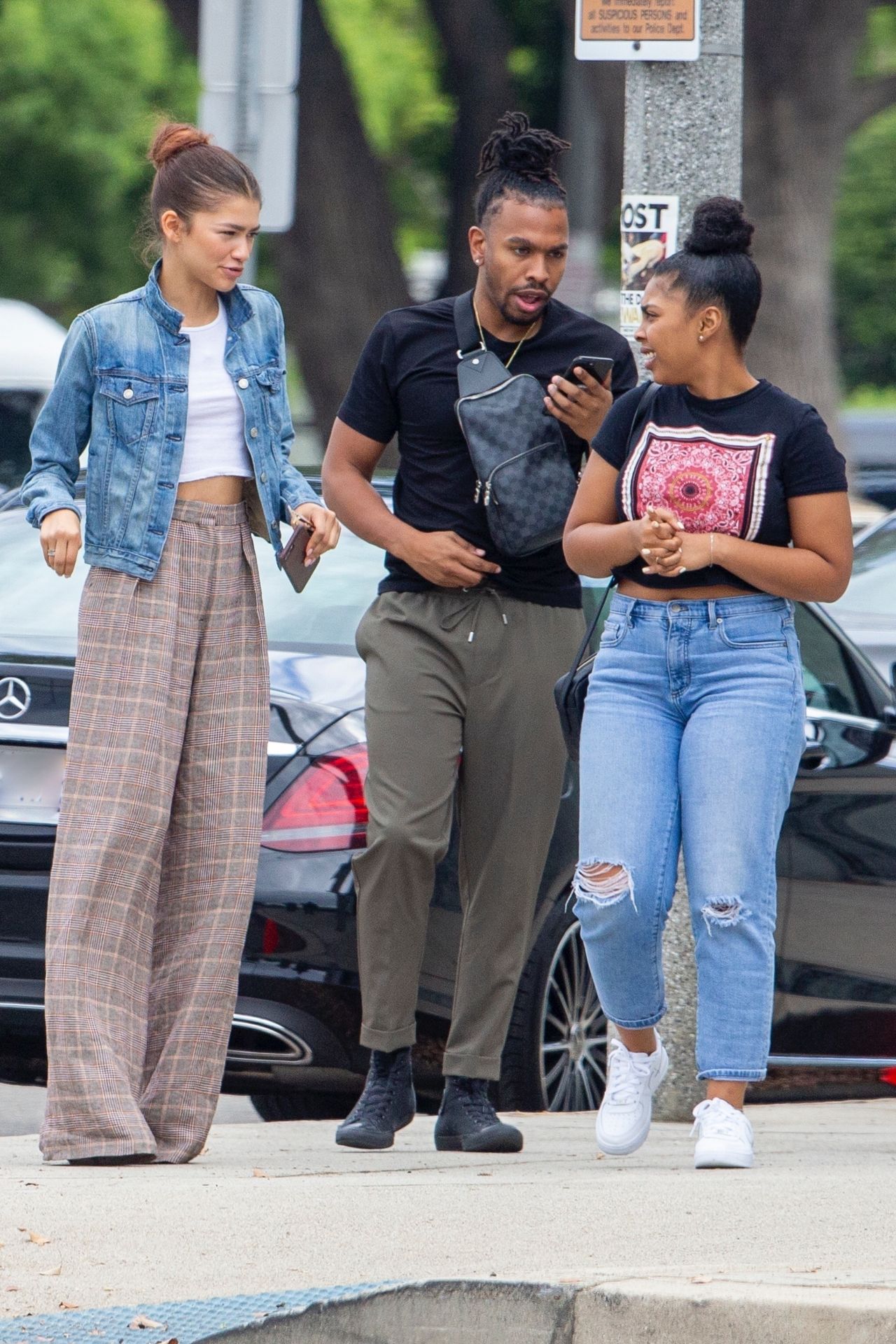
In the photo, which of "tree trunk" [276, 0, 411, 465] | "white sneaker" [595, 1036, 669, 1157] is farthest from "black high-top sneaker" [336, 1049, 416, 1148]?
"tree trunk" [276, 0, 411, 465]

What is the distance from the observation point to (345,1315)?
3.30 meters

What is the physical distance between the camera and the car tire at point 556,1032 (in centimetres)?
521

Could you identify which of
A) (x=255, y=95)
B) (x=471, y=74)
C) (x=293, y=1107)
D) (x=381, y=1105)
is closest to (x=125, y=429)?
(x=381, y=1105)

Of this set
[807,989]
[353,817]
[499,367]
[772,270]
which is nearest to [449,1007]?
[353,817]

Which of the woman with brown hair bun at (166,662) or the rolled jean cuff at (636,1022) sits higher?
the woman with brown hair bun at (166,662)

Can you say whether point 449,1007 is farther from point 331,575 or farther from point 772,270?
point 772,270

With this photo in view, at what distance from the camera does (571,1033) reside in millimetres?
5395

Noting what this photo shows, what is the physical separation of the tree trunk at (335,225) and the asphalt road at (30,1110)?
6.58 m

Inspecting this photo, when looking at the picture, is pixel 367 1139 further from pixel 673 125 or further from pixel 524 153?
pixel 673 125

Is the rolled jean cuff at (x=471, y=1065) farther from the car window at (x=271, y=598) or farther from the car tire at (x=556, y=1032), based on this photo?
the car window at (x=271, y=598)

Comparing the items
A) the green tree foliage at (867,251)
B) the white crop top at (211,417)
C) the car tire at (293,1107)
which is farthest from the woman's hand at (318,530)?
the green tree foliage at (867,251)

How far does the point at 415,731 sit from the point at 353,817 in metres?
0.40

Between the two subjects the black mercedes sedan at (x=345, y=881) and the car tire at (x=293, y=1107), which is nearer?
the black mercedes sedan at (x=345, y=881)

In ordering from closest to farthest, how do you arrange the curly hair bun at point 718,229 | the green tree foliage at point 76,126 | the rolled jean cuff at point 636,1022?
the curly hair bun at point 718,229 < the rolled jean cuff at point 636,1022 < the green tree foliage at point 76,126
